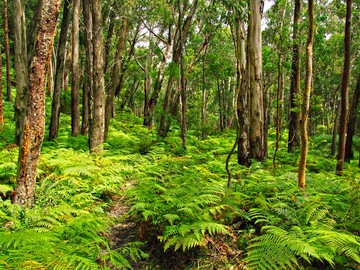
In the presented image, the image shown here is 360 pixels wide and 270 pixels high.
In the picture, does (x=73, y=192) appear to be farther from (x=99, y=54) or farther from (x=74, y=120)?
(x=74, y=120)

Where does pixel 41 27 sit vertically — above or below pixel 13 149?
above

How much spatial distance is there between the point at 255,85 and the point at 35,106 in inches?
221

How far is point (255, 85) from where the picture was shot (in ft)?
21.5

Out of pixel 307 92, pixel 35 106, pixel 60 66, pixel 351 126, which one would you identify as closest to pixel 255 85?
pixel 307 92

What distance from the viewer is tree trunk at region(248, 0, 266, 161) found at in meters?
6.48

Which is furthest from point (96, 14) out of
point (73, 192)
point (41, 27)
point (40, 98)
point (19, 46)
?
point (73, 192)

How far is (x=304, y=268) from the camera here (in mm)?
2322

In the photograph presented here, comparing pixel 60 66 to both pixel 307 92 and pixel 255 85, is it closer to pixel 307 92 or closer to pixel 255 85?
pixel 255 85

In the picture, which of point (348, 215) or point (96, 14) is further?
point (96, 14)

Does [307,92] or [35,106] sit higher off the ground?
[307,92]

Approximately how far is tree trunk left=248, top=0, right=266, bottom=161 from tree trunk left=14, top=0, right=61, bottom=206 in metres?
5.21

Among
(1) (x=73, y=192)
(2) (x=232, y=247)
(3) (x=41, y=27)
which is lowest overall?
(2) (x=232, y=247)

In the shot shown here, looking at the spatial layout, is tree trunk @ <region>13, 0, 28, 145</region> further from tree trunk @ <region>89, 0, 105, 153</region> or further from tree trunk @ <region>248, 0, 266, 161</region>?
tree trunk @ <region>248, 0, 266, 161</region>

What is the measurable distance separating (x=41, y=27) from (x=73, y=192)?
8.76 ft
